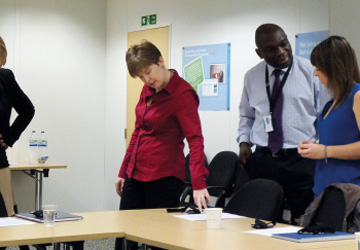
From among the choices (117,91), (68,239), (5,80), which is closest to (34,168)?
(117,91)

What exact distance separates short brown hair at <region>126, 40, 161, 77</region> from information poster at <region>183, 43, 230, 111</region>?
8.77 ft

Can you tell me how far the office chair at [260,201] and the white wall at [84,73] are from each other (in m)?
2.71

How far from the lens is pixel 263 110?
3980 mm

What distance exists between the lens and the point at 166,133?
11.6ft

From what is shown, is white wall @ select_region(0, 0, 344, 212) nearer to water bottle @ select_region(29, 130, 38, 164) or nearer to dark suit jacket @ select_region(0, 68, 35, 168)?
water bottle @ select_region(29, 130, 38, 164)

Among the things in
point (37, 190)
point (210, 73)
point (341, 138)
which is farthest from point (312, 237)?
point (37, 190)

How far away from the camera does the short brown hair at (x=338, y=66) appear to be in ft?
10.1

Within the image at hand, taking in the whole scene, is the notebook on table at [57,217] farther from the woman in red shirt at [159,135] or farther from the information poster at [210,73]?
the information poster at [210,73]

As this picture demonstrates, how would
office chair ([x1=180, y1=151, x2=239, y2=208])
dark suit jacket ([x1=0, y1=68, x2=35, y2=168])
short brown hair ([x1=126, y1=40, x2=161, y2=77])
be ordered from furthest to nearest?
office chair ([x1=180, y1=151, x2=239, y2=208]) < dark suit jacket ([x1=0, y1=68, x2=35, y2=168]) < short brown hair ([x1=126, y1=40, x2=161, y2=77])

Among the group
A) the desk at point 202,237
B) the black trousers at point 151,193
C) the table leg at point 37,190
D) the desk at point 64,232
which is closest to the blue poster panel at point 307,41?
the black trousers at point 151,193

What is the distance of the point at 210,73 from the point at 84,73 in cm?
201

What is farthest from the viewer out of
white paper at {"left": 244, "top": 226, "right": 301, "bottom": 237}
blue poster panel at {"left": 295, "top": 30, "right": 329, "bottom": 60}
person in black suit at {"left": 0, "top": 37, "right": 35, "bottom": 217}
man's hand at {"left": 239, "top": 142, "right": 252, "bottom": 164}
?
blue poster panel at {"left": 295, "top": 30, "right": 329, "bottom": 60}

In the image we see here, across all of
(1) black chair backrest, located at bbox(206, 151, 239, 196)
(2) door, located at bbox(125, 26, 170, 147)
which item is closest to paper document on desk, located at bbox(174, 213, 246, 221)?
(1) black chair backrest, located at bbox(206, 151, 239, 196)

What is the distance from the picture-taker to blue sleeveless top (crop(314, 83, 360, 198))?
302 centimetres
